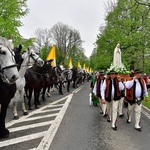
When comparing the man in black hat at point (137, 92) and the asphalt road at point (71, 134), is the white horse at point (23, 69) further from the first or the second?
the man in black hat at point (137, 92)

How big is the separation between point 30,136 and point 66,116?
9.78ft

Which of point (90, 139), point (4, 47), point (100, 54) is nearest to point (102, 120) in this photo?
point (90, 139)

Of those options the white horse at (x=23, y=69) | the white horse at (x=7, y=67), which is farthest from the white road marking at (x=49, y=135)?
the white horse at (x=7, y=67)

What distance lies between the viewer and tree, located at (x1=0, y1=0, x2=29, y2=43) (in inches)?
750

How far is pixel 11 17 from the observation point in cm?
2009

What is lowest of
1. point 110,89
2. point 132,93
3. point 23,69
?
point 132,93

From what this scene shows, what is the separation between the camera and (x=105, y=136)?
6.53 m

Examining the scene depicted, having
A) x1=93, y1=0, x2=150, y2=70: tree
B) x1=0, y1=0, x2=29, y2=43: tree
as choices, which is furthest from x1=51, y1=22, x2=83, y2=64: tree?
x1=0, y1=0, x2=29, y2=43: tree

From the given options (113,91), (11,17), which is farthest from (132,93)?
(11,17)

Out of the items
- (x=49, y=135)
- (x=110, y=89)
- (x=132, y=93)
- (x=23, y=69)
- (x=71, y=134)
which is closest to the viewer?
(x=49, y=135)

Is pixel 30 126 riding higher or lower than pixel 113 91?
lower

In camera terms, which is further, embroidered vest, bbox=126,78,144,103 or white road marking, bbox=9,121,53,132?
embroidered vest, bbox=126,78,144,103

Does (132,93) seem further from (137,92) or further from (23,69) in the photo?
(23,69)

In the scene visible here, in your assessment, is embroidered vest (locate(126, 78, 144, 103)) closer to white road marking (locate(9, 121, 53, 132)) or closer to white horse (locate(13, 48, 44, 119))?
white road marking (locate(9, 121, 53, 132))
